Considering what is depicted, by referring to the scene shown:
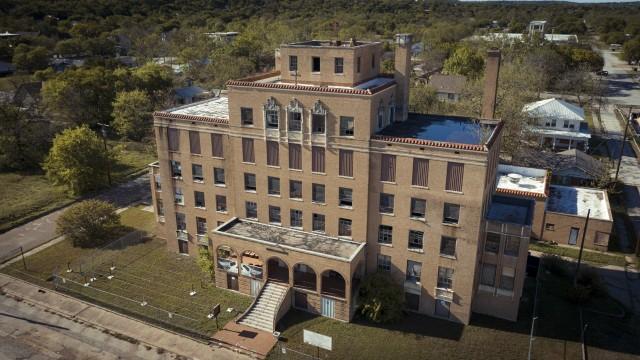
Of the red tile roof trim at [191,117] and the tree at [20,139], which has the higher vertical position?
the red tile roof trim at [191,117]

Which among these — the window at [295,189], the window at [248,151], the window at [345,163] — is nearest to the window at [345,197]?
the window at [345,163]

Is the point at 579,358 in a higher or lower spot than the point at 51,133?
lower

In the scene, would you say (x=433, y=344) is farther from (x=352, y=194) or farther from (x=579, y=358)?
(x=352, y=194)

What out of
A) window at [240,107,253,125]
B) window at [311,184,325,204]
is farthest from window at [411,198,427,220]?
window at [240,107,253,125]

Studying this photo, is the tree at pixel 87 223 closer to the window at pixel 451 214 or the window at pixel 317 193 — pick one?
the window at pixel 317 193

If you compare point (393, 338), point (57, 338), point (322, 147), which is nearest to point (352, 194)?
point (322, 147)

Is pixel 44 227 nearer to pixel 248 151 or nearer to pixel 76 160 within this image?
pixel 76 160
